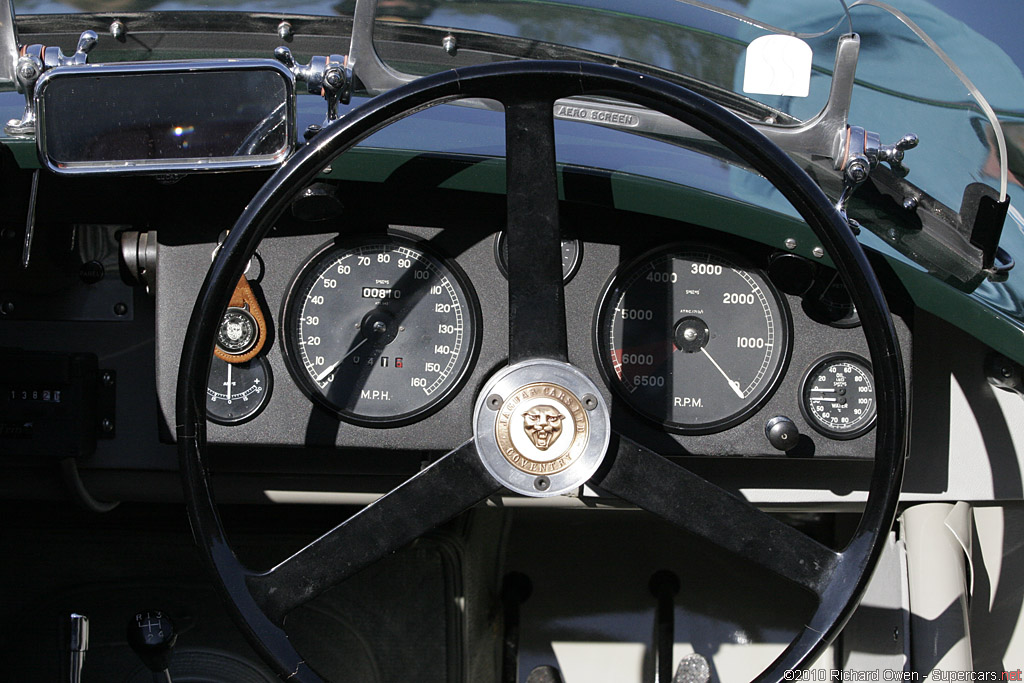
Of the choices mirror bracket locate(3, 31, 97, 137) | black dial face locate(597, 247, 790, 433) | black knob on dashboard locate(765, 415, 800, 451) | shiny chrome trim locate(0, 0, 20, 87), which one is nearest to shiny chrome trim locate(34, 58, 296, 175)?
mirror bracket locate(3, 31, 97, 137)

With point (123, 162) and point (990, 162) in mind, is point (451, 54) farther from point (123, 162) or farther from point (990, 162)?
point (990, 162)

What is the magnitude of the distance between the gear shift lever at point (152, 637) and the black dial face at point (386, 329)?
1.60ft

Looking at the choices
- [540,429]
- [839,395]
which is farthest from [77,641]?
[839,395]

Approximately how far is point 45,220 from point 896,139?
4.98ft

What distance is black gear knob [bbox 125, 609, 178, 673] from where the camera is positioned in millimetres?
1786

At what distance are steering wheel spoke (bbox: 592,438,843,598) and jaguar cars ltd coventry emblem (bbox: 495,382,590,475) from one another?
0.20 feet

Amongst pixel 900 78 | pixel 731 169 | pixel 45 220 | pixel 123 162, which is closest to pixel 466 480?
pixel 123 162

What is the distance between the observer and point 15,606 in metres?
2.15

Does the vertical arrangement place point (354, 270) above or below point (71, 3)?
below

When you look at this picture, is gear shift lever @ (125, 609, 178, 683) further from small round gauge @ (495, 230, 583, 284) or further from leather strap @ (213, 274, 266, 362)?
small round gauge @ (495, 230, 583, 284)

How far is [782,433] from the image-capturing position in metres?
1.71

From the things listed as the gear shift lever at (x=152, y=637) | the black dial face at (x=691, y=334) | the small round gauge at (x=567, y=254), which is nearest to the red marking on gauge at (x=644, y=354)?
the black dial face at (x=691, y=334)

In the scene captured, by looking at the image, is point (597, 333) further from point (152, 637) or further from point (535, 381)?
point (152, 637)

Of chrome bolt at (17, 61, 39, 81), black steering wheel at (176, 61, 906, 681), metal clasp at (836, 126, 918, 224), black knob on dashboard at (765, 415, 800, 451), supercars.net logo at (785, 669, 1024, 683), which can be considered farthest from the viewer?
supercars.net logo at (785, 669, 1024, 683)
